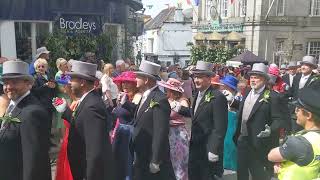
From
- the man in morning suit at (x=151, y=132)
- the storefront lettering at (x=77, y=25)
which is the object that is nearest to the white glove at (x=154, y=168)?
the man in morning suit at (x=151, y=132)

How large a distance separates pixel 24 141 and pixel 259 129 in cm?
342

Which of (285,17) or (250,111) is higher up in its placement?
(285,17)

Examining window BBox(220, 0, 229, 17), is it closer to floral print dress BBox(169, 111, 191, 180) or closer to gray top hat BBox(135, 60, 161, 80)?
floral print dress BBox(169, 111, 191, 180)

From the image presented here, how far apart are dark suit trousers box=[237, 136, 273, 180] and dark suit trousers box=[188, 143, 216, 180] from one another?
428 mm

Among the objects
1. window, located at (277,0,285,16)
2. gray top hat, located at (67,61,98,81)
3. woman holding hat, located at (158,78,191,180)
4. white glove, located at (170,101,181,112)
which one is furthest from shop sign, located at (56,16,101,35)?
window, located at (277,0,285,16)

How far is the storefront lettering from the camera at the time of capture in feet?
41.7

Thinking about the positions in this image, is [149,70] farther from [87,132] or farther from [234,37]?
[234,37]

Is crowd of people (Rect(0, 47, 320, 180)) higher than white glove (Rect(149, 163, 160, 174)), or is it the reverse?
crowd of people (Rect(0, 47, 320, 180))

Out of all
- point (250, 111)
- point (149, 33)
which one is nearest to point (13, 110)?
point (250, 111)

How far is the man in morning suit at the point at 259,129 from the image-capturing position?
5.42m

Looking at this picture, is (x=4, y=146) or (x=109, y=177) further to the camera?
(x=109, y=177)

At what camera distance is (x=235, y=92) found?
7.12m

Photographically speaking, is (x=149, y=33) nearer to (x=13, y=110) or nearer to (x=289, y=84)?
(x=289, y=84)

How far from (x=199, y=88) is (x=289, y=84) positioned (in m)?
5.06
